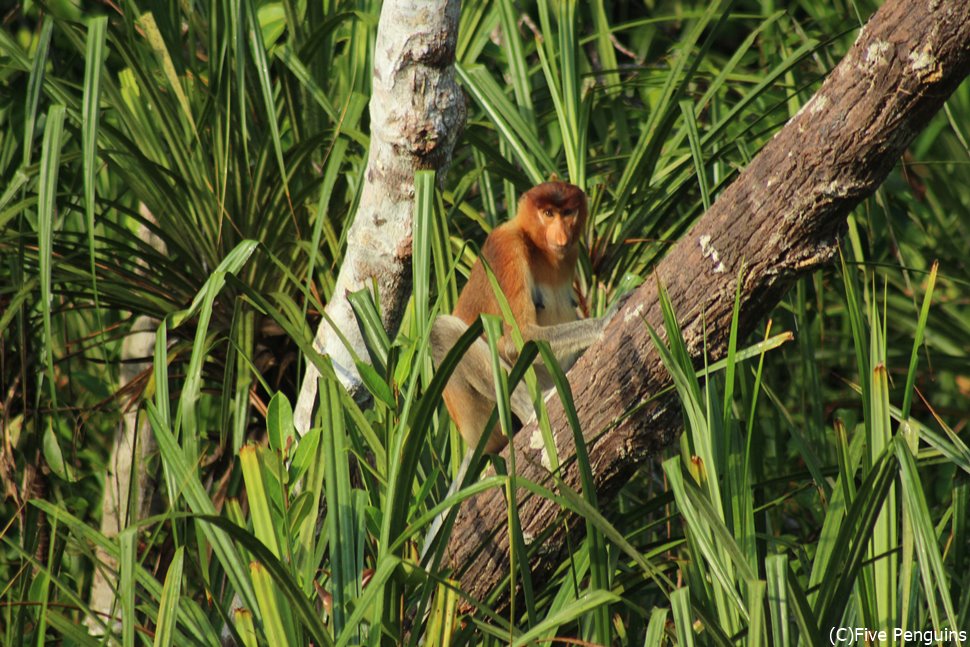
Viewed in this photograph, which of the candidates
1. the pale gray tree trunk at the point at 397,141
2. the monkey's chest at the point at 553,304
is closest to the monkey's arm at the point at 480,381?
the monkey's chest at the point at 553,304

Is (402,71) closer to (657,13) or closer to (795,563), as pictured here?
(795,563)

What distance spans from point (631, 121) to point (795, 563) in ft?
5.63

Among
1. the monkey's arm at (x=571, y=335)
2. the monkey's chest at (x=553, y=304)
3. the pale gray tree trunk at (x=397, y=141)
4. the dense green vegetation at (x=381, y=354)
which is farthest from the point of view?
the monkey's chest at (x=553, y=304)

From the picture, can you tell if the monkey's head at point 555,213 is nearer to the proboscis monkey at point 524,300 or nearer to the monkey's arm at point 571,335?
the proboscis monkey at point 524,300

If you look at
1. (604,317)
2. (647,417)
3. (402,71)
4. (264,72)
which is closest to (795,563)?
(604,317)

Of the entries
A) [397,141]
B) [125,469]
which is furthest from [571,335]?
[125,469]

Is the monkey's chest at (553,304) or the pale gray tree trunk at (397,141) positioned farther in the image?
the monkey's chest at (553,304)

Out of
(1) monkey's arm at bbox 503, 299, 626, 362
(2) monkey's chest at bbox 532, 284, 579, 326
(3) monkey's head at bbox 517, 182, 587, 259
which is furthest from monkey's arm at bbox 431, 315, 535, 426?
(3) monkey's head at bbox 517, 182, 587, 259

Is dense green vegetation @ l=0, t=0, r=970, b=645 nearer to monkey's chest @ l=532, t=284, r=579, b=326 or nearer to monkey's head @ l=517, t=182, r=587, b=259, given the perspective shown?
monkey's head @ l=517, t=182, r=587, b=259

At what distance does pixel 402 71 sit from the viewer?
2.51 meters

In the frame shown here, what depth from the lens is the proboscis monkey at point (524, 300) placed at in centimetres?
309

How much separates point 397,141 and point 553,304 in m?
1.07

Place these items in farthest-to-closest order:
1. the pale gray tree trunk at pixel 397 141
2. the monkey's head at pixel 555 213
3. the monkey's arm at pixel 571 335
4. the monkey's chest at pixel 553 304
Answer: the monkey's chest at pixel 553 304 → the monkey's arm at pixel 571 335 → the monkey's head at pixel 555 213 → the pale gray tree trunk at pixel 397 141

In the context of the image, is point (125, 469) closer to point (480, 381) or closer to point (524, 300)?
point (480, 381)
